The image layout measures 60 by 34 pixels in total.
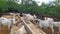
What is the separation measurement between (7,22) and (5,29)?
291 mm

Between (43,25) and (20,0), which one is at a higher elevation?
(43,25)

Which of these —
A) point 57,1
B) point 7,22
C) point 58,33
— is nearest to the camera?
point 7,22

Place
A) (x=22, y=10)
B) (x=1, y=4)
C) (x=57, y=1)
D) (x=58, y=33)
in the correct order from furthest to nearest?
(x=57, y=1), (x=22, y=10), (x=1, y=4), (x=58, y=33)

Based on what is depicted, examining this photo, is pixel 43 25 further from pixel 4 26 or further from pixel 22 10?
pixel 22 10

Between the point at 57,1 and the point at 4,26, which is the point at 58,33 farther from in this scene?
the point at 57,1

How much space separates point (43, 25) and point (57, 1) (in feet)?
86.6

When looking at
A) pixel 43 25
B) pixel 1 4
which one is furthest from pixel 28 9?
pixel 43 25

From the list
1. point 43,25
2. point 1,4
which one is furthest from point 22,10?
point 43,25

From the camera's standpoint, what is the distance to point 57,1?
3183 cm

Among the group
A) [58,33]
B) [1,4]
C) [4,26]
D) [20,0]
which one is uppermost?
[4,26]

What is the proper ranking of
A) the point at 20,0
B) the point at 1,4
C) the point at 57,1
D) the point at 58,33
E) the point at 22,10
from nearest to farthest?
the point at 58,33 → the point at 1,4 → the point at 22,10 → the point at 57,1 → the point at 20,0

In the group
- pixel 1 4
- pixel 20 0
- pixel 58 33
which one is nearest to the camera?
pixel 58 33

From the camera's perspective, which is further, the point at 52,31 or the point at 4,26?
the point at 52,31

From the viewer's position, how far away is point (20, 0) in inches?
1356
